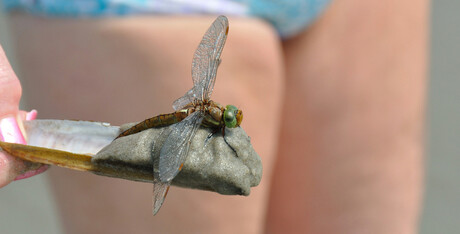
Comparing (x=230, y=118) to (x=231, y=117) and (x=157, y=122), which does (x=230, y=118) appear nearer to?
(x=231, y=117)

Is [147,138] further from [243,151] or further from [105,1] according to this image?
[105,1]

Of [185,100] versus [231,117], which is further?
[185,100]

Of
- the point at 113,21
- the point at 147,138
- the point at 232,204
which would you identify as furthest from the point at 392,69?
the point at 147,138

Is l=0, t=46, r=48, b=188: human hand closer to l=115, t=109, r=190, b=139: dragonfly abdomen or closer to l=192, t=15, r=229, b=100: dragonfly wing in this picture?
l=115, t=109, r=190, b=139: dragonfly abdomen

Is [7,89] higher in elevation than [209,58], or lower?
lower

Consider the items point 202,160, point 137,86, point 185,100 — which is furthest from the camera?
point 137,86

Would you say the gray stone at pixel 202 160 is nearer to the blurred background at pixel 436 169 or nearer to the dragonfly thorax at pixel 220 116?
the dragonfly thorax at pixel 220 116

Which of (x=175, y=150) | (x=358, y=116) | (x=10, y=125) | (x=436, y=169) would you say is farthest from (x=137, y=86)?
(x=436, y=169)
